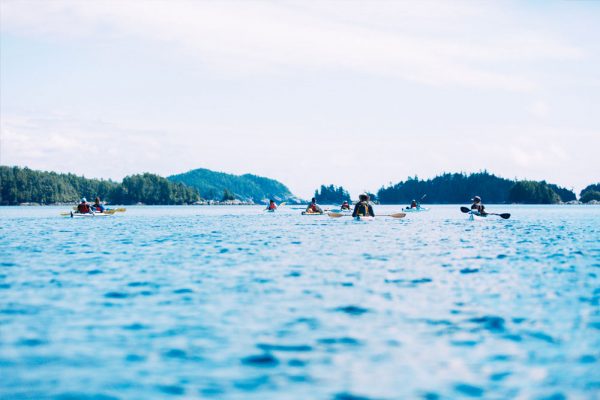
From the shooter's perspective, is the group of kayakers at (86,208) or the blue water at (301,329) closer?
the blue water at (301,329)

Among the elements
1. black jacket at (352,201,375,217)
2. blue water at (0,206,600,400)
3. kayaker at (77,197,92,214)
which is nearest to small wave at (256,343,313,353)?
blue water at (0,206,600,400)

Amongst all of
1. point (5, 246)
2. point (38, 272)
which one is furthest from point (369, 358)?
point (5, 246)

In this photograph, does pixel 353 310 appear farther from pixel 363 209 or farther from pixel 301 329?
pixel 363 209

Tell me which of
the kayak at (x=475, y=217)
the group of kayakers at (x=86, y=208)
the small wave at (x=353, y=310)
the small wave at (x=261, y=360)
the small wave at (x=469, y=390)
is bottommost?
the small wave at (x=469, y=390)

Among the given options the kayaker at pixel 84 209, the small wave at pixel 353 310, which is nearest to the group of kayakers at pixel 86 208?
the kayaker at pixel 84 209

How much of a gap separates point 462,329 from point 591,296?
23.2ft

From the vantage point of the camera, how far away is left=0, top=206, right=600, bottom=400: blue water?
10.1m

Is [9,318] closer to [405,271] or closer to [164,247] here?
[405,271]

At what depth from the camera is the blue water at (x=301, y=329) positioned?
10.1 m

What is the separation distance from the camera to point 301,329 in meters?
14.0

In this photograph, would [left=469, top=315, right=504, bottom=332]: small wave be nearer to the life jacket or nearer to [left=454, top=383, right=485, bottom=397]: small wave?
[left=454, top=383, right=485, bottom=397]: small wave

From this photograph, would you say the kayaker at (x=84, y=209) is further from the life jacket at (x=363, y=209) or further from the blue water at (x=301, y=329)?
the blue water at (x=301, y=329)

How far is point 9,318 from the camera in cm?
1545

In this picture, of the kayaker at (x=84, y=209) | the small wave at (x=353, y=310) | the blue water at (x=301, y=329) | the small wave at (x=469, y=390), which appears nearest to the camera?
the small wave at (x=469, y=390)
